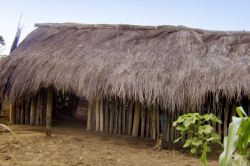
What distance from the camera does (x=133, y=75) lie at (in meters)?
8.48

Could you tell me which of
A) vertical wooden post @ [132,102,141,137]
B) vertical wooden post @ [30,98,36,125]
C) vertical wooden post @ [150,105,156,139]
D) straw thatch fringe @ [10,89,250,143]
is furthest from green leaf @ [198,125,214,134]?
vertical wooden post @ [30,98,36,125]

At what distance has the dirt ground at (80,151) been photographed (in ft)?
20.1

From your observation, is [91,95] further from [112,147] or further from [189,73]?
[189,73]

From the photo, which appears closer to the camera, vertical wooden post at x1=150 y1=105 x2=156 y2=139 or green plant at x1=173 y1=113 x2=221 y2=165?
green plant at x1=173 y1=113 x2=221 y2=165

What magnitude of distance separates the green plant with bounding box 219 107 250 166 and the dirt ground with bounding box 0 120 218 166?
3.15 meters

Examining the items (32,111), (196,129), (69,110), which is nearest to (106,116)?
(32,111)

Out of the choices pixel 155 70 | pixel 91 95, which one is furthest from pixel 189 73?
pixel 91 95

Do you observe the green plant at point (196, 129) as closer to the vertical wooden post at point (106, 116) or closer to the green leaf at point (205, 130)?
the green leaf at point (205, 130)

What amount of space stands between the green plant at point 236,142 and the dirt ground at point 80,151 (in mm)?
3147

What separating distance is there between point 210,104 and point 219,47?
5.19 ft

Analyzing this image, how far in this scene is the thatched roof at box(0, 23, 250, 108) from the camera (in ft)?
26.3

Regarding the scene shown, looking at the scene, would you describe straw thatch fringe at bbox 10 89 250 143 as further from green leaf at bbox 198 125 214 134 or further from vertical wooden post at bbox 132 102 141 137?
green leaf at bbox 198 125 214 134

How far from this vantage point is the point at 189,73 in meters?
8.26

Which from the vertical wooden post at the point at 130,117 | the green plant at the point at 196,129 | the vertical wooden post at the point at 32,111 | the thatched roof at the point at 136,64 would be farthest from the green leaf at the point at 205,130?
the vertical wooden post at the point at 32,111
